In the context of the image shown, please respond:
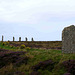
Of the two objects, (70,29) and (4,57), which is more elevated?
(70,29)

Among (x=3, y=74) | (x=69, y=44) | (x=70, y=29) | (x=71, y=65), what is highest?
(x=70, y=29)

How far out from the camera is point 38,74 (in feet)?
43.9

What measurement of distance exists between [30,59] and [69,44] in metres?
5.61

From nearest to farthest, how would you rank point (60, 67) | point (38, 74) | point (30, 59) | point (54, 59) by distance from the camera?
1. point (38, 74)
2. point (60, 67)
3. point (54, 59)
4. point (30, 59)

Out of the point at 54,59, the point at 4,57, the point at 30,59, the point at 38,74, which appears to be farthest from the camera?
the point at 4,57

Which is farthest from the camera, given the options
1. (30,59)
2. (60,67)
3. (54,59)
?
(30,59)

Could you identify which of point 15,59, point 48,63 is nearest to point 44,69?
point 48,63

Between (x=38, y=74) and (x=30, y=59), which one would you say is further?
(x=30, y=59)

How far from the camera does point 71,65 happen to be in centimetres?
1373

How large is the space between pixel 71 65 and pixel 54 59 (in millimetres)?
2894

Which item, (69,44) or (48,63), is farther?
(69,44)

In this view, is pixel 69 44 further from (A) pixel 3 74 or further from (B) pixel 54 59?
(A) pixel 3 74

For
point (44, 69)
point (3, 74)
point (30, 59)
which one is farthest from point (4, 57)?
point (44, 69)

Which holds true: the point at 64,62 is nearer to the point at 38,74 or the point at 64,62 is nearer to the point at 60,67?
the point at 60,67
